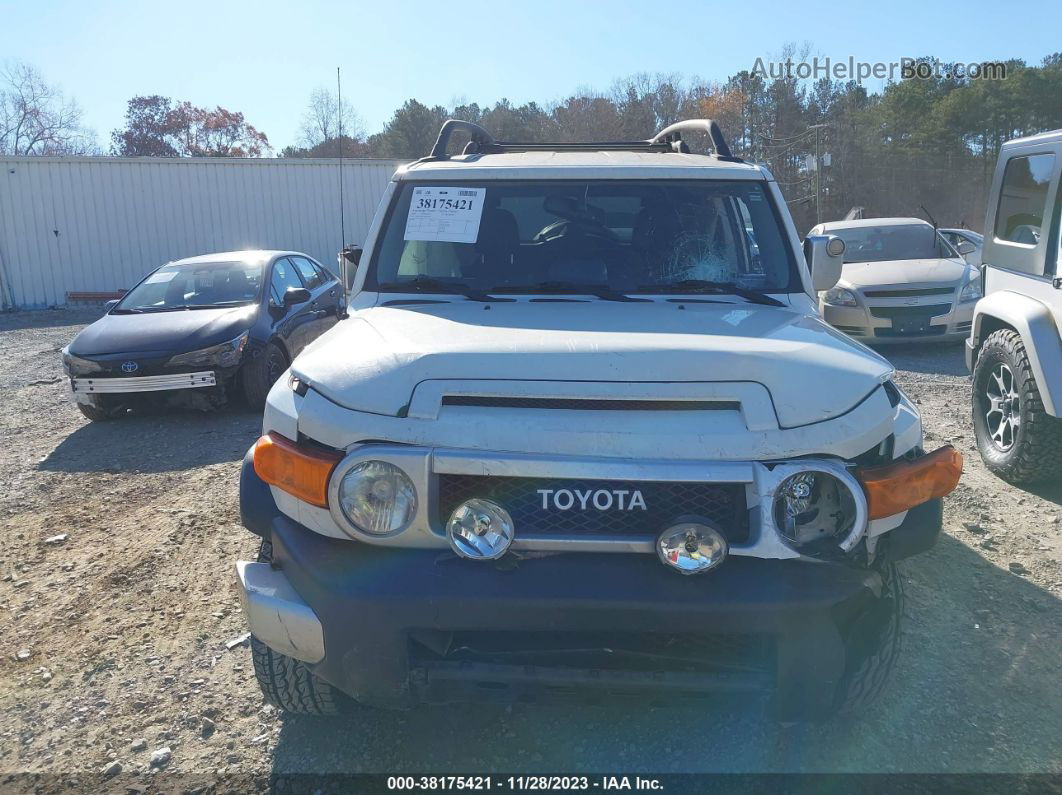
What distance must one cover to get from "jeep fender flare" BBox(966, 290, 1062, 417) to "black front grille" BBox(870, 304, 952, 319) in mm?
4329

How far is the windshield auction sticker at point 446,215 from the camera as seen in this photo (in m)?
3.30

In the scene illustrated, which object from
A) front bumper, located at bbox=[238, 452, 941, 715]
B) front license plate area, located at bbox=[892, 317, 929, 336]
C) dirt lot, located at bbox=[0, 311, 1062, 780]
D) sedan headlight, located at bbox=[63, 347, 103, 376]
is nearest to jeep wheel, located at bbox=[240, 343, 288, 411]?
sedan headlight, located at bbox=[63, 347, 103, 376]

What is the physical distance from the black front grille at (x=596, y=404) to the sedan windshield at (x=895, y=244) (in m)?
9.37

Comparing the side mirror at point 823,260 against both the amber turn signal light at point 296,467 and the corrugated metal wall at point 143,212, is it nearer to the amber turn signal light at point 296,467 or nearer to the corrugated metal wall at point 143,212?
the amber turn signal light at point 296,467

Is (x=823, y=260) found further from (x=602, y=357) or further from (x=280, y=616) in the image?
(x=280, y=616)

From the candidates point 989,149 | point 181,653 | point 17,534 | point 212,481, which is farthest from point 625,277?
point 989,149

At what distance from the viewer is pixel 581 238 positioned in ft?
11.1

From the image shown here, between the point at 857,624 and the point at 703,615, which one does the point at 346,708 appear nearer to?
the point at 703,615

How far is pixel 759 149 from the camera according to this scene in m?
37.5

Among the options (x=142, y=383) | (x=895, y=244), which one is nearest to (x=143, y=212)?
(x=142, y=383)

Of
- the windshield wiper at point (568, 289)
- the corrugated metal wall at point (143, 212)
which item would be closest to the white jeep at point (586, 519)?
the windshield wiper at point (568, 289)

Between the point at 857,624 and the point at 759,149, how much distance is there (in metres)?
38.8

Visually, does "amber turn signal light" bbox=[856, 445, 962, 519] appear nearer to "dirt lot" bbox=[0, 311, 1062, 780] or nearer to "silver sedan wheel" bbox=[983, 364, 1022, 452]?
"dirt lot" bbox=[0, 311, 1062, 780]

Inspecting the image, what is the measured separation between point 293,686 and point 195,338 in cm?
519
